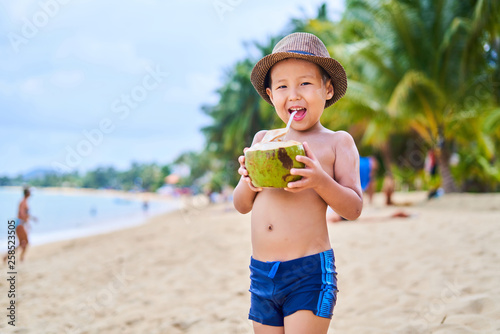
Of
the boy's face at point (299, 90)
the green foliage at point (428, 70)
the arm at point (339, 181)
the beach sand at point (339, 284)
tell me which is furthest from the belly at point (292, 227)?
the green foliage at point (428, 70)

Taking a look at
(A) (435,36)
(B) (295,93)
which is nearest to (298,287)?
(B) (295,93)

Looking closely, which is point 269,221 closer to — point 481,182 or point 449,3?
point 449,3

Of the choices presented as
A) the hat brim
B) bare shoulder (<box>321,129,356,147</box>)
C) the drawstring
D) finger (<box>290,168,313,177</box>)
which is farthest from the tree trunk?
finger (<box>290,168,313,177</box>)

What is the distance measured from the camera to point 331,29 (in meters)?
15.2

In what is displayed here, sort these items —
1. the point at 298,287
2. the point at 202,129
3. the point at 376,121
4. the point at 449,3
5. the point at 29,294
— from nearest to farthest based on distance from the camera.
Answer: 1. the point at 298,287
2. the point at 29,294
3. the point at 449,3
4. the point at 376,121
5. the point at 202,129

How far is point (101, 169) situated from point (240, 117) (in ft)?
286

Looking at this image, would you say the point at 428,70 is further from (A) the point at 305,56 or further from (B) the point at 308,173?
(B) the point at 308,173

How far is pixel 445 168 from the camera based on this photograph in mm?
12328

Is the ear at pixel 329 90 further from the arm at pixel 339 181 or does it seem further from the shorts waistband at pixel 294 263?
the shorts waistband at pixel 294 263

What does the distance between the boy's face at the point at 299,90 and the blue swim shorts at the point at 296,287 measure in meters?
0.62

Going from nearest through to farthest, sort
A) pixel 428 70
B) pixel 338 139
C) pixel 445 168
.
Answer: pixel 338 139 < pixel 428 70 < pixel 445 168

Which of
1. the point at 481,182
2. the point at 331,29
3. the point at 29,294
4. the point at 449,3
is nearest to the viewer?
the point at 29,294

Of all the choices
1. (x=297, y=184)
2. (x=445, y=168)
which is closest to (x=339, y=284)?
(x=297, y=184)

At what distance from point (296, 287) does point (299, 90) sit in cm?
84
